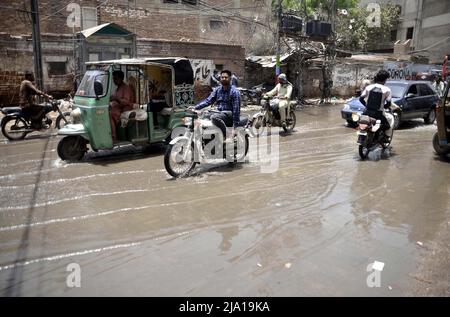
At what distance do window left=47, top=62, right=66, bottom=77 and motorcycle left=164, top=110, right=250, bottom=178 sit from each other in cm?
1191

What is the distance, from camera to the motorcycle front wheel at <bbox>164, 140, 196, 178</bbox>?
7.07 m

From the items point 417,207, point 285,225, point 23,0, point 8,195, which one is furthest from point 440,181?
point 23,0

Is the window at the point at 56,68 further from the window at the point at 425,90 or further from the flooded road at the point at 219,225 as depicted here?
the window at the point at 425,90

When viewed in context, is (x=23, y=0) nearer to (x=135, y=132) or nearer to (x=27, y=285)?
(x=135, y=132)

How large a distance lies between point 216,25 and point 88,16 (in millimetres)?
10452

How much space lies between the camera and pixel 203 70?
68.7 ft

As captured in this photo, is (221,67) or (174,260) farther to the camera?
(221,67)

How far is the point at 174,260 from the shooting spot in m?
4.15

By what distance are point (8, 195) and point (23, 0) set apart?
72.8 feet

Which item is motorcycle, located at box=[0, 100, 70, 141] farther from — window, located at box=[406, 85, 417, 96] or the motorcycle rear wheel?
window, located at box=[406, 85, 417, 96]

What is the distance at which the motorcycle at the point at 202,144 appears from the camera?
720cm

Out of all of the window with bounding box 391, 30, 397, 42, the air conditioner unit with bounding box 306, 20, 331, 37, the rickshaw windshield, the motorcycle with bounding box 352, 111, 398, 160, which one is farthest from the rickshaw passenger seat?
the window with bounding box 391, 30, 397, 42

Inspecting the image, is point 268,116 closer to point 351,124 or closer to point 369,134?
point 351,124

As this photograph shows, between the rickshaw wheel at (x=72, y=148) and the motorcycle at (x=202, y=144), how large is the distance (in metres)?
2.27
